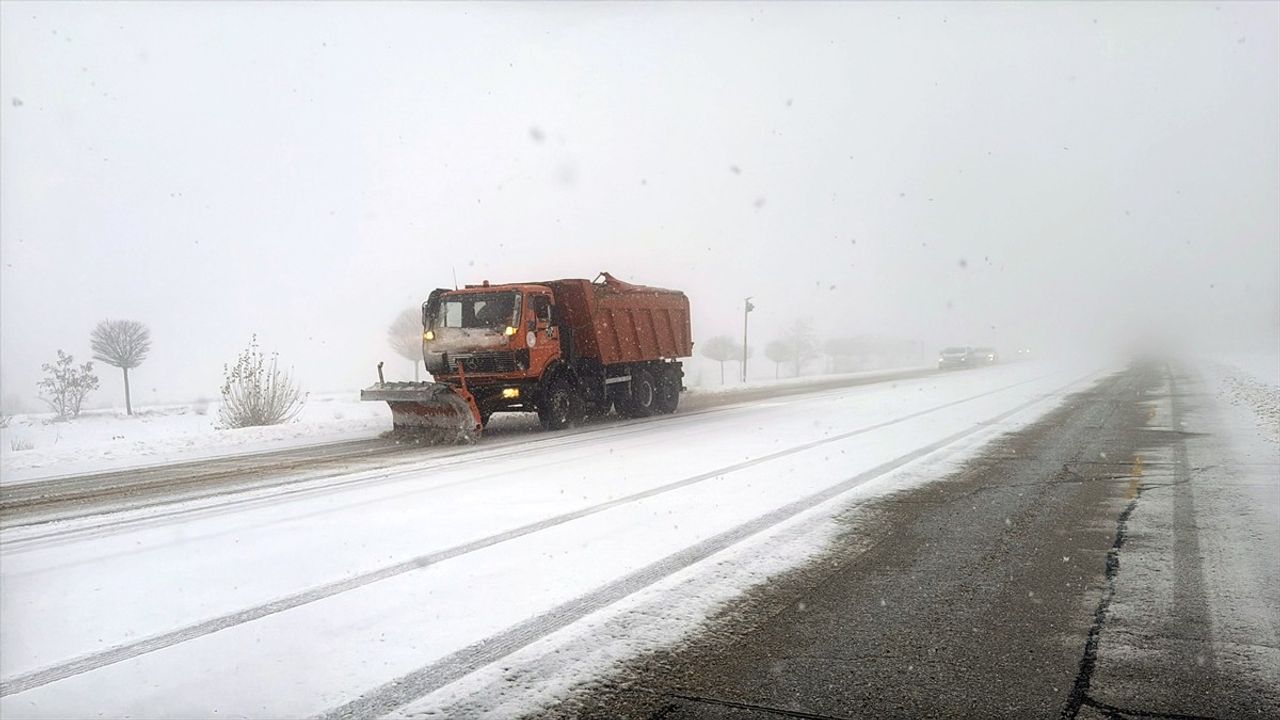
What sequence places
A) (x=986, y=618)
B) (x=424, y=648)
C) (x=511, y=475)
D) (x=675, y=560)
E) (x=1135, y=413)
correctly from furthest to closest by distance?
(x=1135, y=413) < (x=511, y=475) < (x=675, y=560) < (x=986, y=618) < (x=424, y=648)

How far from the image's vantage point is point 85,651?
391 centimetres

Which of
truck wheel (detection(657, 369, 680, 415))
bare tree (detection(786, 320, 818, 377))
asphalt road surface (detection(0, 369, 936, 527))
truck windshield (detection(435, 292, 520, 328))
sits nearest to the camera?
asphalt road surface (detection(0, 369, 936, 527))

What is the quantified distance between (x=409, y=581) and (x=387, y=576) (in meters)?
0.23

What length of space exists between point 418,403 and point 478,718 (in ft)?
36.6

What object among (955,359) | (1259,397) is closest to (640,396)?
(1259,397)

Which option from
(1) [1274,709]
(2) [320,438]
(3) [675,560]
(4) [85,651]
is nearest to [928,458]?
(3) [675,560]

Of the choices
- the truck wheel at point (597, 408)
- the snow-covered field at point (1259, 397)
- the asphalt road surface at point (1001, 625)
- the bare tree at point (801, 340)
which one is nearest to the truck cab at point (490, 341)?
the truck wheel at point (597, 408)

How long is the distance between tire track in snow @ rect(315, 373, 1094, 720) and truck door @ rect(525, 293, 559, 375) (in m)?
8.25

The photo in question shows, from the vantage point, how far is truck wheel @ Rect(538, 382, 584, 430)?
14.9 metres

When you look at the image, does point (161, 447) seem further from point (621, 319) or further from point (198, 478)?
point (621, 319)

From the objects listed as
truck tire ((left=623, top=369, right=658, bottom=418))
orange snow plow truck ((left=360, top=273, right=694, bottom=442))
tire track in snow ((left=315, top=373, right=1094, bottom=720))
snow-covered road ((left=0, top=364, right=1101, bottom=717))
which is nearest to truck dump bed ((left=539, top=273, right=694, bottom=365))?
orange snow plow truck ((left=360, top=273, right=694, bottom=442))

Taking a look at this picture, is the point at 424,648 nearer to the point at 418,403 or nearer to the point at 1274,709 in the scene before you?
the point at 1274,709

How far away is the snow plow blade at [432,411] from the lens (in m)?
13.1

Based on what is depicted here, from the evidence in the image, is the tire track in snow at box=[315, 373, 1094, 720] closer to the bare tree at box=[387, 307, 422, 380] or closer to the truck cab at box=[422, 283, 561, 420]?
the truck cab at box=[422, 283, 561, 420]
